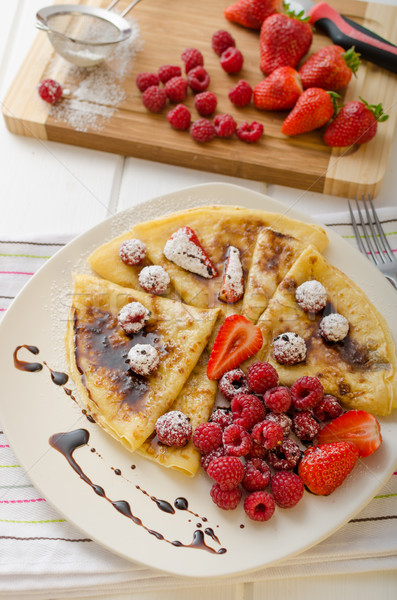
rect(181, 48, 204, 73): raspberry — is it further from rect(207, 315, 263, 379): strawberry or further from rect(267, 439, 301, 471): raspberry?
rect(267, 439, 301, 471): raspberry

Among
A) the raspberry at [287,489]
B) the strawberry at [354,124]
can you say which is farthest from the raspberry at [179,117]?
the raspberry at [287,489]

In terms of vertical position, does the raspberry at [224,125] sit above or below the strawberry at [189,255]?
above

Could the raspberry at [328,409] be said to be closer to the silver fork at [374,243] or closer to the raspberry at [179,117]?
the silver fork at [374,243]

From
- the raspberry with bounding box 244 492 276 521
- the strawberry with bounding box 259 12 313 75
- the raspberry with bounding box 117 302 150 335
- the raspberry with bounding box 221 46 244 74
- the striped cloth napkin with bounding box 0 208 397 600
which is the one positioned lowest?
the striped cloth napkin with bounding box 0 208 397 600

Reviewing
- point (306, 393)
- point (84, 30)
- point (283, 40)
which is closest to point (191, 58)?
point (283, 40)

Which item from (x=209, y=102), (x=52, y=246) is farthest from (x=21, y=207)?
(x=209, y=102)

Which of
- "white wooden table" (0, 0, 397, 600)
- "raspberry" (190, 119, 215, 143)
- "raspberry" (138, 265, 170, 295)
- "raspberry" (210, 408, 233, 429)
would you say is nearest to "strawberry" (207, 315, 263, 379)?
"raspberry" (210, 408, 233, 429)
